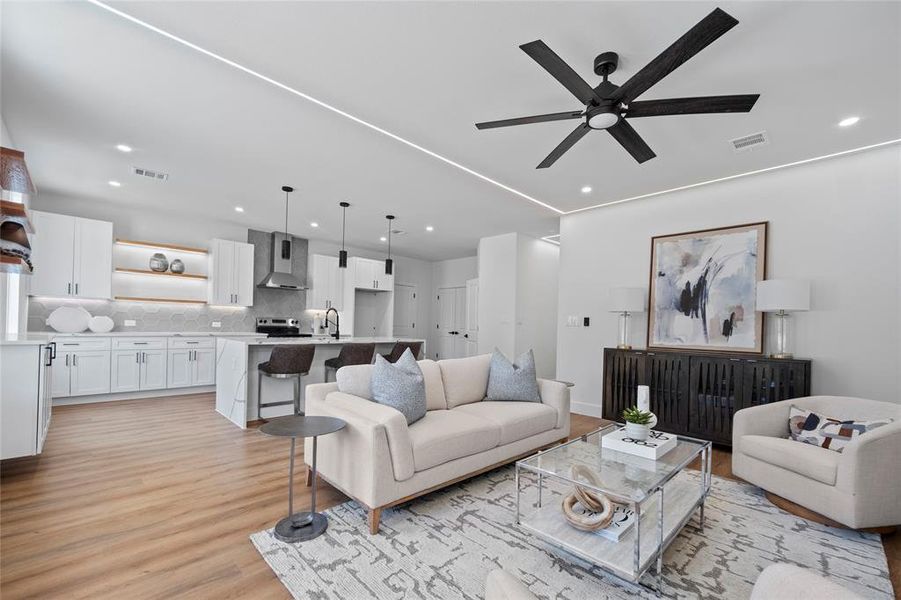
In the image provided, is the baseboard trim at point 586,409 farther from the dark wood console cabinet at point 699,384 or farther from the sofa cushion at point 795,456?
the sofa cushion at point 795,456

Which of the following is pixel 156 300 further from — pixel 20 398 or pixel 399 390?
pixel 399 390

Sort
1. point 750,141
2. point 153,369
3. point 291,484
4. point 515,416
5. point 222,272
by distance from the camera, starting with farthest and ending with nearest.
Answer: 1. point 222,272
2. point 153,369
3. point 750,141
4. point 515,416
5. point 291,484

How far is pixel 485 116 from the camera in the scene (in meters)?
3.02

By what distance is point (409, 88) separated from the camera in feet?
8.81

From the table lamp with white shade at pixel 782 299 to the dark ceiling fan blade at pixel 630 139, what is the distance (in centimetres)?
198

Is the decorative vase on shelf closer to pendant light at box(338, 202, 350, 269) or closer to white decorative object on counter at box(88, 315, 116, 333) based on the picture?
white decorative object on counter at box(88, 315, 116, 333)

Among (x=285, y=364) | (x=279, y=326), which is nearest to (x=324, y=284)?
(x=279, y=326)

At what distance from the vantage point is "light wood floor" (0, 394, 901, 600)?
71.3 inches

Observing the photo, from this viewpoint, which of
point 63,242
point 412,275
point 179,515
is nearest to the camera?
point 179,515

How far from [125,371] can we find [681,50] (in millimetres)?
6953

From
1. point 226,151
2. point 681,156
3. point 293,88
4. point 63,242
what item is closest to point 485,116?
point 293,88

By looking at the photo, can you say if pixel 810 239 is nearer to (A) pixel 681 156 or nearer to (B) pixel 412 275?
(A) pixel 681 156

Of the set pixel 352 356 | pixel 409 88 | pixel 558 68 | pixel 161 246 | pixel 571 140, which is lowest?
pixel 352 356

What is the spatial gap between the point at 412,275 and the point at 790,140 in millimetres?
7280
